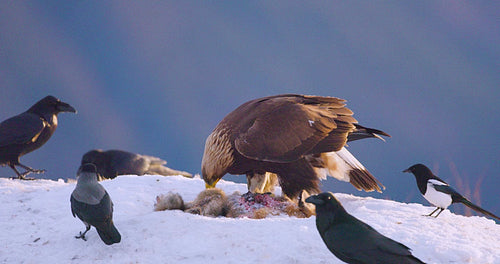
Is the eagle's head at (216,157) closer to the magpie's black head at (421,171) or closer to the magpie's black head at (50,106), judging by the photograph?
the magpie's black head at (421,171)

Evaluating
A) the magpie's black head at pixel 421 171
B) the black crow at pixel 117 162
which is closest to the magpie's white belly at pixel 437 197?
the magpie's black head at pixel 421 171

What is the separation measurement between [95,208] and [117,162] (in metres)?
6.38

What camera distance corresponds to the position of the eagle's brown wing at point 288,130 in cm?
545

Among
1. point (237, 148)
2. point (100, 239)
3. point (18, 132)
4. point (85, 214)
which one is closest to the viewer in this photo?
point (85, 214)

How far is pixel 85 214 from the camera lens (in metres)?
3.83

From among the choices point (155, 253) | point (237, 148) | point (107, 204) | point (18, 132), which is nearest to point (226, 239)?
point (155, 253)

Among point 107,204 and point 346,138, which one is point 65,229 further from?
point 346,138

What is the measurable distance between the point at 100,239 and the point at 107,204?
1.58ft

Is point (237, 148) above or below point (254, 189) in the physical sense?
above

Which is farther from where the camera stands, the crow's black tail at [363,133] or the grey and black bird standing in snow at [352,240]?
the crow's black tail at [363,133]

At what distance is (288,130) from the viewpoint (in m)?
5.57

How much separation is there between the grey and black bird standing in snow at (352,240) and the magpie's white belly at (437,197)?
6.16ft

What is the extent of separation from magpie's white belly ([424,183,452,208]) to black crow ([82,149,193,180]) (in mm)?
6434

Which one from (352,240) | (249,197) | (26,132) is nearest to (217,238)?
(352,240)
